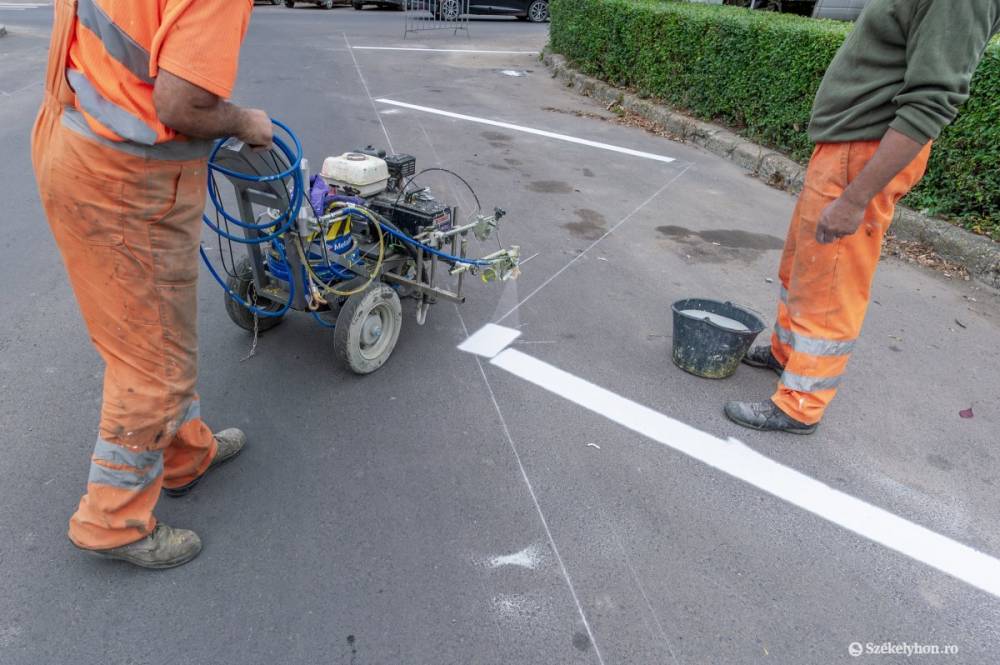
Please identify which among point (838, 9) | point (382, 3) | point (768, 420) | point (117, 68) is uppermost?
point (838, 9)

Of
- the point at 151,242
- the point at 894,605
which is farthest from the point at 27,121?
the point at 894,605

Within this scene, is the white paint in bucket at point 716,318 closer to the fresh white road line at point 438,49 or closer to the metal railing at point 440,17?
the fresh white road line at point 438,49

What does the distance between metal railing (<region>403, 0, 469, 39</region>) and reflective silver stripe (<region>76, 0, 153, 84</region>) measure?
17086mm

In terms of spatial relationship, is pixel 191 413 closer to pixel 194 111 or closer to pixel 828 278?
pixel 194 111

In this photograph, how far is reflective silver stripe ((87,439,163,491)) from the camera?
7.14ft

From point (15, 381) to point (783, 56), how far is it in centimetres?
792

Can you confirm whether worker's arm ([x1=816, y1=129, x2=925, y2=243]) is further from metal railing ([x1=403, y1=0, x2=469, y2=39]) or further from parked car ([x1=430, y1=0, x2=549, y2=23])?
parked car ([x1=430, y1=0, x2=549, y2=23])

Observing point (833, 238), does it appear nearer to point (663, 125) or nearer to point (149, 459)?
point (149, 459)

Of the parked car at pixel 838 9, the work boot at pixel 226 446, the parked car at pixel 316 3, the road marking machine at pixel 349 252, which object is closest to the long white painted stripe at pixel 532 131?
the road marking machine at pixel 349 252

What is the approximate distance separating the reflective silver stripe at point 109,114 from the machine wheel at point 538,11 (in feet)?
73.4

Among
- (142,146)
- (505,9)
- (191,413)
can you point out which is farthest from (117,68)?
(505,9)

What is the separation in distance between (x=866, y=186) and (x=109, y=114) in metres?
2.80

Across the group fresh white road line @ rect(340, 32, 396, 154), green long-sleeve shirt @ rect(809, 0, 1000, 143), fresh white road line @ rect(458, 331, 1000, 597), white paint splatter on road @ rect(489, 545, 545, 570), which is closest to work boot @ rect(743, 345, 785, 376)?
fresh white road line @ rect(458, 331, 1000, 597)

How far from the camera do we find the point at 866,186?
2.72m
